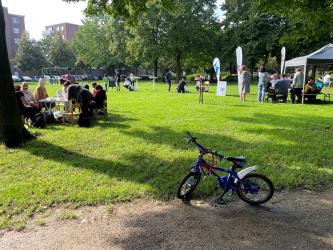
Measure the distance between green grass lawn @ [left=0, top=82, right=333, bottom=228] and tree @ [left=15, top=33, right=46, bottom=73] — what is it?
197 feet

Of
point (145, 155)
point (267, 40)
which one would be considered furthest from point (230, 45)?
point (145, 155)

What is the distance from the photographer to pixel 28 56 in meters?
65.2

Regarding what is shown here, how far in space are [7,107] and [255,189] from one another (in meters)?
5.83

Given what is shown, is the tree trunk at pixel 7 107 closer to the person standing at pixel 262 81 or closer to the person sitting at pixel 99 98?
the person sitting at pixel 99 98

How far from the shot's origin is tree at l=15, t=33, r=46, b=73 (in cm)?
6494

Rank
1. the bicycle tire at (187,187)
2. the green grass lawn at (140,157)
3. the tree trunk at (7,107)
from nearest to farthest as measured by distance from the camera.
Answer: the bicycle tire at (187,187)
the green grass lawn at (140,157)
the tree trunk at (7,107)

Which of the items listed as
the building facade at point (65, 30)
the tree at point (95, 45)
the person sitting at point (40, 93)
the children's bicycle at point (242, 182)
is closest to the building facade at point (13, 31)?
the building facade at point (65, 30)

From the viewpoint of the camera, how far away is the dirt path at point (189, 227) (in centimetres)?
374

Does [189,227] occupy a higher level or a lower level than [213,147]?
lower

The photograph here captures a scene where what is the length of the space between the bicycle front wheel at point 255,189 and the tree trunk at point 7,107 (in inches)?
216

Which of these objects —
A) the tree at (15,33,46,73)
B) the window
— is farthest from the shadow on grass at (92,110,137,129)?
the window

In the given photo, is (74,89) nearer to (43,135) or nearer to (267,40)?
(43,135)

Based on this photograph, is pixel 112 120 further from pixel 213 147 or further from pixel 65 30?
pixel 65 30

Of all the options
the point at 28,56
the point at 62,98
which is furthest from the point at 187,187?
the point at 28,56
